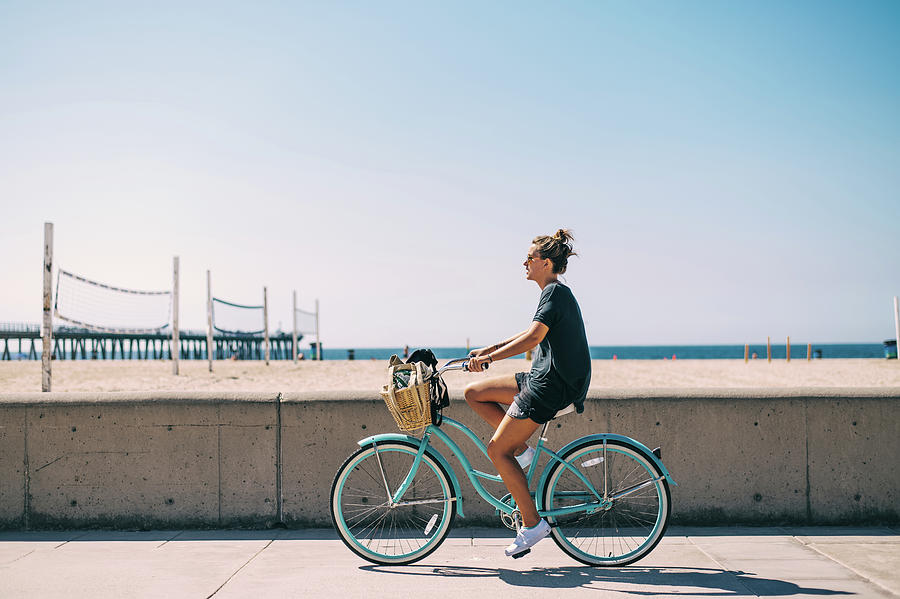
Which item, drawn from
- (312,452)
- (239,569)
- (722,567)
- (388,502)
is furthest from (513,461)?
(312,452)

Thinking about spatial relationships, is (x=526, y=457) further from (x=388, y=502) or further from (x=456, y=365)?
(x=388, y=502)

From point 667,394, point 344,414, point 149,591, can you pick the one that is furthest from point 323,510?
point 667,394

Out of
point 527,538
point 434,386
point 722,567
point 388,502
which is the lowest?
point 722,567

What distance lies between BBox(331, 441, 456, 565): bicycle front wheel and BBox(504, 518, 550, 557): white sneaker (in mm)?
477

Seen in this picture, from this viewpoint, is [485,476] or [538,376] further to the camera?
[485,476]

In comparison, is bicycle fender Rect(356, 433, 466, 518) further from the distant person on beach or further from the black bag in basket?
the distant person on beach

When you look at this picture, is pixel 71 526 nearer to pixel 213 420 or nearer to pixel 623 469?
pixel 213 420

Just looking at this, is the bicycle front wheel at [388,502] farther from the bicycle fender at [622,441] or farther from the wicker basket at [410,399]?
the bicycle fender at [622,441]

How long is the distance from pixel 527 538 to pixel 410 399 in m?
1.11

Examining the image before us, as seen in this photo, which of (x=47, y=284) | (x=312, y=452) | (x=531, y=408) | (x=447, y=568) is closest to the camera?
(x=531, y=408)

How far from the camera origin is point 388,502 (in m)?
4.66

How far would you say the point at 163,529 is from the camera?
5.71 meters

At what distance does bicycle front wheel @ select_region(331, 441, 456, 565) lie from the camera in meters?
4.62

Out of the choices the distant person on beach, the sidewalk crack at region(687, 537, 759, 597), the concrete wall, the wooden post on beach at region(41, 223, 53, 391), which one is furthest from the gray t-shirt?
the wooden post on beach at region(41, 223, 53, 391)
